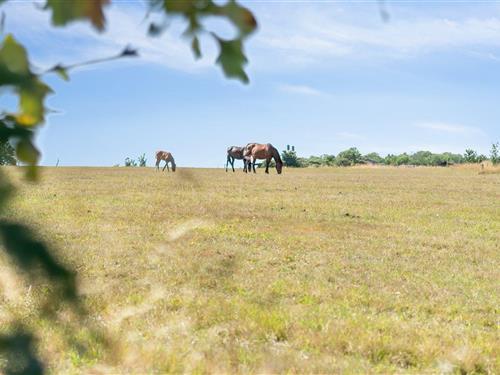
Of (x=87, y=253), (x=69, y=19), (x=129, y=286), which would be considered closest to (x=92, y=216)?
(x=87, y=253)

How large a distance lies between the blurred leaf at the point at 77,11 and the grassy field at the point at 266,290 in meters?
0.56

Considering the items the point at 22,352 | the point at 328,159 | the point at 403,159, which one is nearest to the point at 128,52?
the point at 22,352

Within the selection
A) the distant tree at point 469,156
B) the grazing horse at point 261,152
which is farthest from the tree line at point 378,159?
the grazing horse at point 261,152

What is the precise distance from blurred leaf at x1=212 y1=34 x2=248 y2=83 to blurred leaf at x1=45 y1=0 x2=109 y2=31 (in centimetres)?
26

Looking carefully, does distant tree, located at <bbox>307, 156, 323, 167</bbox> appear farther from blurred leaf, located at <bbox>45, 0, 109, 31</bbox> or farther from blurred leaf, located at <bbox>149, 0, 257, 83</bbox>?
blurred leaf, located at <bbox>45, 0, 109, 31</bbox>

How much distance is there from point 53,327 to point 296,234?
8206 millimetres

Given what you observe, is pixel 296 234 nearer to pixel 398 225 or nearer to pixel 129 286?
pixel 398 225

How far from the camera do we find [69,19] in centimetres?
115

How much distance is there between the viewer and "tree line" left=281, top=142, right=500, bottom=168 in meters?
91.2

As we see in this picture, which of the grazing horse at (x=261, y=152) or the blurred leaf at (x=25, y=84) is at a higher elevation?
the grazing horse at (x=261, y=152)

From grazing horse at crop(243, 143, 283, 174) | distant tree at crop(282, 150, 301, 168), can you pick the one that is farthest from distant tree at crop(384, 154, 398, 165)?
grazing horse at crop(243, 143, 283, 174)

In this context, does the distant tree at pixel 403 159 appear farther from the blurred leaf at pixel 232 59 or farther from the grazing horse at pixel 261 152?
the blurred leaf at pixel 232 59

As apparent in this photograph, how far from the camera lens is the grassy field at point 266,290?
5461mm

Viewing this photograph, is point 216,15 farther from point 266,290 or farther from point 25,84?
point 266,290
